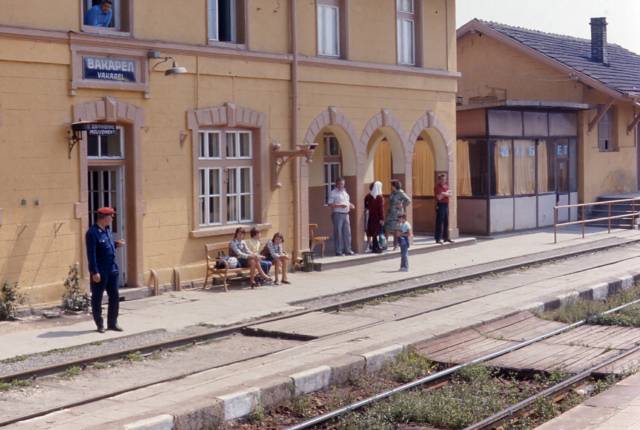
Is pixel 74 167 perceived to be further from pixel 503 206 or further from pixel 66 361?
pixel 503 206

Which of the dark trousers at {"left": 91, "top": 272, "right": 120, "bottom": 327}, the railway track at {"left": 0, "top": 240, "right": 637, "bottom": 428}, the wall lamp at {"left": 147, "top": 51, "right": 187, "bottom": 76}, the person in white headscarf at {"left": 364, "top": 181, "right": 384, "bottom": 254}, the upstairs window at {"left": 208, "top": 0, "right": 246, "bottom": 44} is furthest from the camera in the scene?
the person in white headscarf at {"left": 364, "top": 181, "right": 384, "bottom": 254}

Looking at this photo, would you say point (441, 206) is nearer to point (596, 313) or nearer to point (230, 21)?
point (230, 21)

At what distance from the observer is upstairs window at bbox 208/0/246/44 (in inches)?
699

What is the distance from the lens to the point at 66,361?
11.1 m

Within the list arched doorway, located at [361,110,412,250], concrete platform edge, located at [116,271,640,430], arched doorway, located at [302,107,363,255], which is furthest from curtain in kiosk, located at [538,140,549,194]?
concrete platform edge, located at [116,271,640,430]

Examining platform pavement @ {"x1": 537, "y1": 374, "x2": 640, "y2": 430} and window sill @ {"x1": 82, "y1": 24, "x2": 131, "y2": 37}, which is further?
window sill @ {"x1": 82, "y1": 24, "x2": 131, "y2": 37}

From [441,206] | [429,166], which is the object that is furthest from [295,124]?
[429,166]

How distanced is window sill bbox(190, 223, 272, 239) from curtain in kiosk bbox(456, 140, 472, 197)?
9.39m

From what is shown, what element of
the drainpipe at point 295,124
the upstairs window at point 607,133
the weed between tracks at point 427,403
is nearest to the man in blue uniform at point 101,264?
the weed between tracks at point 427,403

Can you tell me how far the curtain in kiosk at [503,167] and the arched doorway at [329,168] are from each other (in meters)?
5.11

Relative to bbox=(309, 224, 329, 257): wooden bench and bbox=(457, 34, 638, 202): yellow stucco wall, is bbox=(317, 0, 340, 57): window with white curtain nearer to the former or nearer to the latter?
bbox=(309, 224, 329, 257): wooden bench

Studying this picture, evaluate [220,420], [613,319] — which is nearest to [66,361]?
[220,420]

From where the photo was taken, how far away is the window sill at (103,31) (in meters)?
15.1

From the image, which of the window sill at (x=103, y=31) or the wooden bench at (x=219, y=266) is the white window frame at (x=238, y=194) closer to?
the wooden bench at (x=219, y=266)
